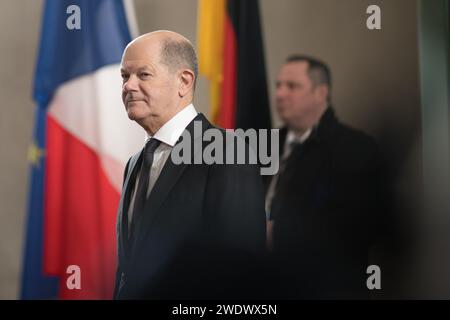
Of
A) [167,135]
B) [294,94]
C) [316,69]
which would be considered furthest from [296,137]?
[167,135]

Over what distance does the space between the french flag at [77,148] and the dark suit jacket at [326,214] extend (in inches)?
20.9

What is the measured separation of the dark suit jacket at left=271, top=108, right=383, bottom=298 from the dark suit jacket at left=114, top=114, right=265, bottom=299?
0.54 metres

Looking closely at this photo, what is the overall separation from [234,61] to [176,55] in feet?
2.75

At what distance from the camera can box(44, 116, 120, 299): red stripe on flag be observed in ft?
6.59

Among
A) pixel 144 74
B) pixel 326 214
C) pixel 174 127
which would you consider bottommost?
pixel 326 214

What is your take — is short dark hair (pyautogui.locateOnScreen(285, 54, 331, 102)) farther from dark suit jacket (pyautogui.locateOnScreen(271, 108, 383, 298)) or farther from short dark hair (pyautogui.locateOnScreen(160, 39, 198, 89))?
short dark hair (pyautogui.locateOnScreen(160, 39, 198, 89))

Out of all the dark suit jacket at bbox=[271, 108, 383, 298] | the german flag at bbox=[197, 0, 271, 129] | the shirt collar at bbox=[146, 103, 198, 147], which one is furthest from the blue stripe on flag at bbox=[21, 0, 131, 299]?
the shirt collar at bbox=[146, 103, 198, 147]

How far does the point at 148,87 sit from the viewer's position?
134cm

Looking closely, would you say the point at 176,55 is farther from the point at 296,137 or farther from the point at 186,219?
the point at 296,137

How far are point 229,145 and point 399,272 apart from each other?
101cm

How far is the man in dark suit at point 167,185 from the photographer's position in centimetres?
130

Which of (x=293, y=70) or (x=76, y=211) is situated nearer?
(x=76, y=211)

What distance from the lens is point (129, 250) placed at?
1335 mm

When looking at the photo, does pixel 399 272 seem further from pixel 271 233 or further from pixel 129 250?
pixel 129 250
